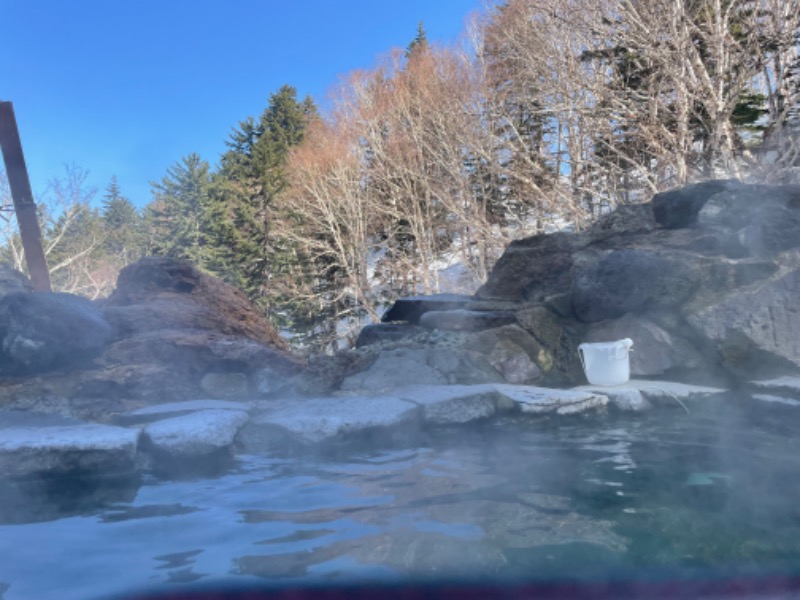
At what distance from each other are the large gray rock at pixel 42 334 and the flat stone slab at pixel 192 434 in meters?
1.36

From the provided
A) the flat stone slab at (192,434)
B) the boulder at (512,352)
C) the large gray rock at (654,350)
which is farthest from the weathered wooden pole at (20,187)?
the large gray rock at (654,350)

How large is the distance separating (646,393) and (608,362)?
40 centimetres

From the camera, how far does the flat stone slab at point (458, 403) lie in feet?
12.7

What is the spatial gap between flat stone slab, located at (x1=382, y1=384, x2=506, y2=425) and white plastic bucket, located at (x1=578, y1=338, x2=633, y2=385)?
1.08 meters

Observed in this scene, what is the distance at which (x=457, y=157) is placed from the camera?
1622 cm

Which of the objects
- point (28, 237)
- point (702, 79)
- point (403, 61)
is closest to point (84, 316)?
point (28, 237)

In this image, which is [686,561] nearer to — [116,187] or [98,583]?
[98,583]

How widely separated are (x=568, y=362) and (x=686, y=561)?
3.78m

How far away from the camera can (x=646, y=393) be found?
4426mm

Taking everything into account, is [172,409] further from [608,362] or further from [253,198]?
[253,198]

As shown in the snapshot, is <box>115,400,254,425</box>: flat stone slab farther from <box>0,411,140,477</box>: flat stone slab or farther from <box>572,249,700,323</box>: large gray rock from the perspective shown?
<box>572,249,700,323</box>: large gray rock

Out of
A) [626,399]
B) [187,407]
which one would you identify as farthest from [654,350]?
[187,407]

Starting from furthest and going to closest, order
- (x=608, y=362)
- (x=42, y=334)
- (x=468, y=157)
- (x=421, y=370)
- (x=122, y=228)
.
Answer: (x=122, y=228) < (x=468, y=157) < (x=421, y=370) < (x=608, y=362) < (x=42, y=334)

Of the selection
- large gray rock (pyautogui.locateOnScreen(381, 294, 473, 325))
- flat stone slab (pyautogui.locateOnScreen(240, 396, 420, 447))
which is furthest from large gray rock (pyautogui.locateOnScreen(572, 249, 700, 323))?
flat stone slab (pyautogui.locateOnScreen(240, 396, 420, 447))
